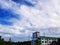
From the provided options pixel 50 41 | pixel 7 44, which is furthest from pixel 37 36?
pixel 7 44

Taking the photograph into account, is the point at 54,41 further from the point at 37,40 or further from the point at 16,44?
the point at 16,44

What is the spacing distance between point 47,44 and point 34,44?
6.92 metres

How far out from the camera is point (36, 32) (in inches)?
2736

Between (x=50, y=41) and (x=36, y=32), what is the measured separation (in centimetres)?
726

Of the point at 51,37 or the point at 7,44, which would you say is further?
the point at 7,44

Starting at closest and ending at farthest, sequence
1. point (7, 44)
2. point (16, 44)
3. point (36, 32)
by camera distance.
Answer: point (36, 32) → point (7, 44) → point (16, 44)

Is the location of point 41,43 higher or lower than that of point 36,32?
lower

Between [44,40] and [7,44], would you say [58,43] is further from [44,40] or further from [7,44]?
[7,44]

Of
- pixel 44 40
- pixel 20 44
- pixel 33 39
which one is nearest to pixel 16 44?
pixel 20 44

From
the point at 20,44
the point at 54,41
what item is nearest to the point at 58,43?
the point at 54,41

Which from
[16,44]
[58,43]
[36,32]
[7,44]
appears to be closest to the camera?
[58,43]

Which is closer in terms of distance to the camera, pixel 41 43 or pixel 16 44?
pixel 41 43

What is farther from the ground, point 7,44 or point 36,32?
point 36,32

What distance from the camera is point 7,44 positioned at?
3688 inches
